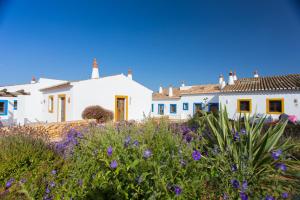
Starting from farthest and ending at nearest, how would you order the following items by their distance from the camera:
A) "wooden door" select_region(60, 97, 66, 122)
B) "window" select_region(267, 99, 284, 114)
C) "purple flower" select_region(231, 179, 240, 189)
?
"window" select_region(267, 99, 284, 114) < "wooden door" select_region(60, 97, 66, 122) < "purple flower" select_region(231, 179, 240, 189)

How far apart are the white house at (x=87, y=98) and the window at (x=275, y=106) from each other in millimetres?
10468

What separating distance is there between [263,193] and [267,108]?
1717 cm

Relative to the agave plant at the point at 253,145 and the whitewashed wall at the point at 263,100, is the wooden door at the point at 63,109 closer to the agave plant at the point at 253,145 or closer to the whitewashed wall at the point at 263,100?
the whitewashed wall at the point at 263,100

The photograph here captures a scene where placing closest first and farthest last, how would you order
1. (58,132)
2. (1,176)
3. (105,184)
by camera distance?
(105,184), (1,176), (58,132)

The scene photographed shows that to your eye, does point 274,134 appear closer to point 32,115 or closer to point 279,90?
point 279,90

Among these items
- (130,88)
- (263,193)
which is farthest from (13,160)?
(130,88)

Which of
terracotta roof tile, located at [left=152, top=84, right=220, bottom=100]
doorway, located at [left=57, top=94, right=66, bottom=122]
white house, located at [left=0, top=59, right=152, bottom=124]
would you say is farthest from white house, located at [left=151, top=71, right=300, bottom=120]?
doorway, located at [left=57, top=94, right=66, bottom=122]

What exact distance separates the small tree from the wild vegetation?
32.5 feet

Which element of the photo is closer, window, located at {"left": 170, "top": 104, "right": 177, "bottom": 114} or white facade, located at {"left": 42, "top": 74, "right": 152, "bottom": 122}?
white facade, located at {"left": 42, "top": 74, "right": 152, "bottom": 122}

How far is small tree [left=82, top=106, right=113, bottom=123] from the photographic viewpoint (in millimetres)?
13570

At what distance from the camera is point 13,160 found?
326 cm

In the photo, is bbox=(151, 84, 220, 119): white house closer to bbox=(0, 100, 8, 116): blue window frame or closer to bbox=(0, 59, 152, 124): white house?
bbox=(0, 59, 152, 124): white house

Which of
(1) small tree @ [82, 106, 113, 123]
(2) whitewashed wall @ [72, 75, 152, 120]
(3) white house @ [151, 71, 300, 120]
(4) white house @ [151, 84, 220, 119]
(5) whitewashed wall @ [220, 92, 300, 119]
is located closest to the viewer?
(1) small tree @ [82, 106, 113, 123]

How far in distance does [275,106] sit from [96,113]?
14.8 m
